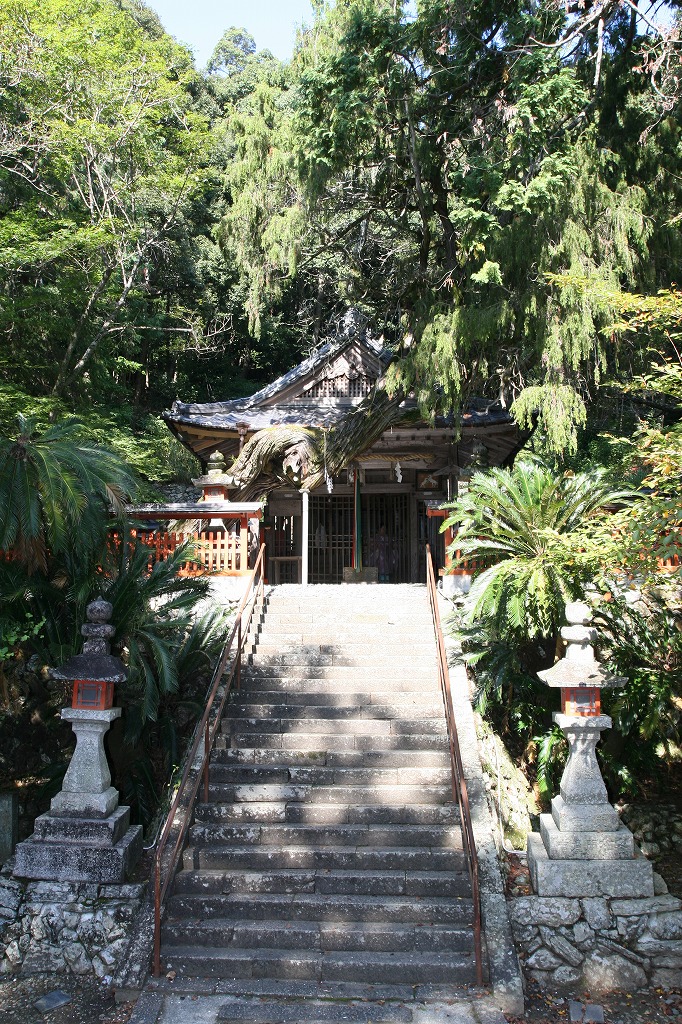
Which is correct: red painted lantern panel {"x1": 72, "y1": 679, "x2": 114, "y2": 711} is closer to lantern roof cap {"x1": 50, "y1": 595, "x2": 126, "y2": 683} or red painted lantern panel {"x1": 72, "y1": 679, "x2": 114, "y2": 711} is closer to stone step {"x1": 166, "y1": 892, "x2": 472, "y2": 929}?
lantern roof cap {"x1": 50, "y1": 595, "x2": 126, "y2": 683}

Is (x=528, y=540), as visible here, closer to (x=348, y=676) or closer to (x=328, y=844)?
(x=348, y=676)

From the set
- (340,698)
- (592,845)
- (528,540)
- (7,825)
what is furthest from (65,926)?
(528,540)

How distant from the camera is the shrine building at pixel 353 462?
1261 cm

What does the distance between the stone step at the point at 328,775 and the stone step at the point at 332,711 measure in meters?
0.65

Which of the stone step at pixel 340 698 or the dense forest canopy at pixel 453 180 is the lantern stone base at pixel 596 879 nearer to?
the stone step at pixel 340 698

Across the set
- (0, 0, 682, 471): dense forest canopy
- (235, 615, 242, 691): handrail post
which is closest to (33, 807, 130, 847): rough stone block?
(235, 615, 242, 691): handrail post

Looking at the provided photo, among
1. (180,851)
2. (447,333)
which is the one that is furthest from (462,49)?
(180,851)

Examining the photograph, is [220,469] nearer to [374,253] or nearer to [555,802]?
[374,253]

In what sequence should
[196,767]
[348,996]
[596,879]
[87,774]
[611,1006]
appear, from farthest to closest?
1. [196,767]
2. [87,774]
3. [596,879]
4. [611,1006]
5. [348,996]

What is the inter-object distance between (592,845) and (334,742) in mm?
2451

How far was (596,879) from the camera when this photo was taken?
552cm

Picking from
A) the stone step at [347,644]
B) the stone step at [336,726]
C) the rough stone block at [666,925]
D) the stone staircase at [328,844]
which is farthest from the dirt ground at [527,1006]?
the stone step at [347,644]

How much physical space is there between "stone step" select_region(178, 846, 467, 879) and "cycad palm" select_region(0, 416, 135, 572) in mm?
3001

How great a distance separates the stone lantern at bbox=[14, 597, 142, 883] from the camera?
5797 mm
